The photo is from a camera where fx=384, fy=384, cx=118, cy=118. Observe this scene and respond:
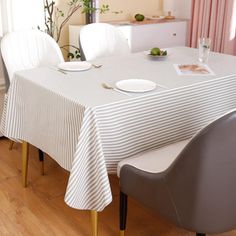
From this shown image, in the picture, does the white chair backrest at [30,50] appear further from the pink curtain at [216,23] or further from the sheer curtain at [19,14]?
the pink curtain at [216,23]

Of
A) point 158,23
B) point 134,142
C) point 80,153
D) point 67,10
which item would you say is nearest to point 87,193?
point 80,153

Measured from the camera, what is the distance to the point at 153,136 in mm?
1812

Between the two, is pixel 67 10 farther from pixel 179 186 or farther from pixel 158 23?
pixel 179 186

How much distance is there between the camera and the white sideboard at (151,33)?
134 inches

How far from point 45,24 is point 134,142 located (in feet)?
5.38

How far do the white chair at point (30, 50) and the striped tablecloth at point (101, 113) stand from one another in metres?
0.43

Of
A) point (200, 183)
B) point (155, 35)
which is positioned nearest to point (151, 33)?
→ point (155, 35)

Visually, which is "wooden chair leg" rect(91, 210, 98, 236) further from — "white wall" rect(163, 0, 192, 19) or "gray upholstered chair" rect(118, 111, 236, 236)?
"white wall" rect(163, 0, 192, 19)

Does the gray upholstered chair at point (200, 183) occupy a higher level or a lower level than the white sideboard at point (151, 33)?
lower

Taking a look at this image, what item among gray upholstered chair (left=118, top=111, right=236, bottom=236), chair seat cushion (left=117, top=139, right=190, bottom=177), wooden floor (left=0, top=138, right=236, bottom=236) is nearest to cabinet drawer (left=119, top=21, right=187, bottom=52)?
wooden floor (left=0, top=138, right=236, bottom=236)

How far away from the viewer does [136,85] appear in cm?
183

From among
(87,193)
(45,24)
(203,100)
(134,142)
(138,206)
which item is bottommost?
(138,206)

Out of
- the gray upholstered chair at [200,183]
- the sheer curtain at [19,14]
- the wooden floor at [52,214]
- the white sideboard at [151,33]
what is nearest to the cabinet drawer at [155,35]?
the white sideboard at [151,33]

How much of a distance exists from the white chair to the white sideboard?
79 cm
